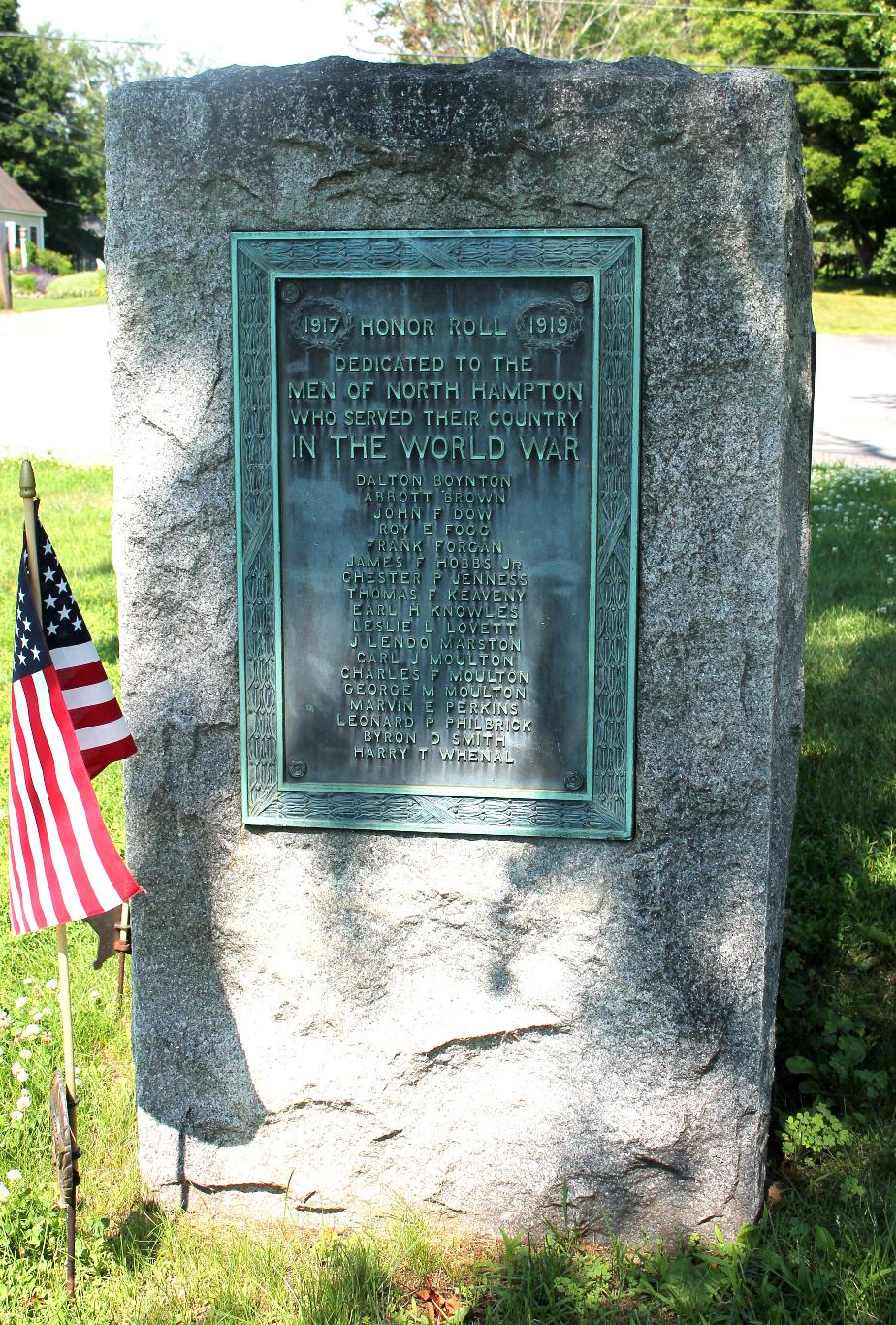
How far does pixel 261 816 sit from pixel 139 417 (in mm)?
941

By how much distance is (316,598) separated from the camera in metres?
2.84

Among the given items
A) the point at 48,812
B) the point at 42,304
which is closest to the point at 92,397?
the point at 48,812

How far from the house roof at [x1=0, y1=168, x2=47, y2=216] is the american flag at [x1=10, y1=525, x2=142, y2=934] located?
53.7m

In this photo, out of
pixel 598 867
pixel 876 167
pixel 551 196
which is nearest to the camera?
pixel 551 196

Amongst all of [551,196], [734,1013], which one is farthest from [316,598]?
[734,1013]

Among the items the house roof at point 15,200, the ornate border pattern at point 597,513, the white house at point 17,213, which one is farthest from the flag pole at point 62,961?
the house roof at point 15,200

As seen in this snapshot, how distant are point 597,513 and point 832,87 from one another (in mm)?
40000

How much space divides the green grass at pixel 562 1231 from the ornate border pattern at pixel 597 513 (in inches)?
38.0

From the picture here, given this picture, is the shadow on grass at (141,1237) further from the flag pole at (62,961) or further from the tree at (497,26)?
the tree at (497,26)

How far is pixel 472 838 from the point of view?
9.31 ft

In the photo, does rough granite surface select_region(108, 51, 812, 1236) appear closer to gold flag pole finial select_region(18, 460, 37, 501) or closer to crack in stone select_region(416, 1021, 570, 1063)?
crack in stone select_region(416, 1021, 570, 1063)

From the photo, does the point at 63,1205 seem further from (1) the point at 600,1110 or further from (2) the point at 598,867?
(2) the point at 598,867

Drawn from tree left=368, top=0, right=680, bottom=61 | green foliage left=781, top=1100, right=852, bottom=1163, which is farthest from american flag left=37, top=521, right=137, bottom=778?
tree left=368, top=0, right=680, bottom=61

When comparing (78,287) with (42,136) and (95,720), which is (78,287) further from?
(95,720)
